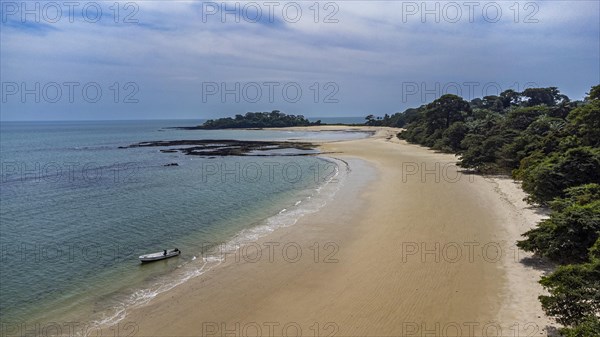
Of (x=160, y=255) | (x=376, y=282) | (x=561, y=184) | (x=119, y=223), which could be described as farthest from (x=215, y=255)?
(x=561, y=184)

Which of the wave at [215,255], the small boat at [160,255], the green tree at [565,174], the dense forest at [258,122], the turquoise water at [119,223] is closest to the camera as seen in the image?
the wave at [215,255]

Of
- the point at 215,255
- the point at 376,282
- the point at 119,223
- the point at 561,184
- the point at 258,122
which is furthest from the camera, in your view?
the point at 258,122

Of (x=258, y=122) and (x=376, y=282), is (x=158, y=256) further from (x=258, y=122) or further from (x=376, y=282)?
(x=258, y=122)

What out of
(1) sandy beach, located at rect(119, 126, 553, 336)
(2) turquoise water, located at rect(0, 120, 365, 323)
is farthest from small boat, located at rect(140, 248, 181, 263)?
(1) sandy beach, located at rect(119, 126, 553, 336)

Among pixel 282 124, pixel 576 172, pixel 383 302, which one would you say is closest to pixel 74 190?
pixel 383 302

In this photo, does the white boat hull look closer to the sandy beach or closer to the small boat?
the small boat

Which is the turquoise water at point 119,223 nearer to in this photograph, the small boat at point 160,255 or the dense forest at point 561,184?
the small boat at point 160,255

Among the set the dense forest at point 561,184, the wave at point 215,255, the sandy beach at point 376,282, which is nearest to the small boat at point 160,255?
the wave at point 215,255
